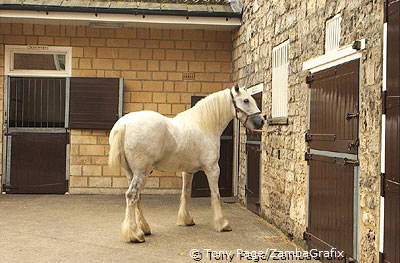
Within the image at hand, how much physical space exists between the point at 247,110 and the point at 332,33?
74.3 inches

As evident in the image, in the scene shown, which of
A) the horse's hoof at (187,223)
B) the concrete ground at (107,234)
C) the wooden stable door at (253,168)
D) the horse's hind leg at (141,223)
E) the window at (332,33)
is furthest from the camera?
the wooden stable door at (253,168)

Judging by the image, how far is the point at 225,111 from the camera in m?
6.48

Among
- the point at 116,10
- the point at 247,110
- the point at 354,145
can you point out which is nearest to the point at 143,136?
the point at 247,110

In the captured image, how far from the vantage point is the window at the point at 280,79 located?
620cm

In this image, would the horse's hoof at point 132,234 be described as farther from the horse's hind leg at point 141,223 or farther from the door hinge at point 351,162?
the door hinge at point 351,162

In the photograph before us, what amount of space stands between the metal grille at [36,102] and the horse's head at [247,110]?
183 inches

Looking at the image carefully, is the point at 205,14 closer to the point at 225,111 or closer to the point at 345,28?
the point at 225,111

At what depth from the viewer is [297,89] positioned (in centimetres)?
570

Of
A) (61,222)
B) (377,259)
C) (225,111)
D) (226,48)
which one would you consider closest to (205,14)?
(226,48)

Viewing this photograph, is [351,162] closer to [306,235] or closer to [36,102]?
[306,235]

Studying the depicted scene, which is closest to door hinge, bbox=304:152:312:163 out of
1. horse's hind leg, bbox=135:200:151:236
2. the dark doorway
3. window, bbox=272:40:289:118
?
window, bbox=272:40:289:118

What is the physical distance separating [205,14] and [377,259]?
631cm

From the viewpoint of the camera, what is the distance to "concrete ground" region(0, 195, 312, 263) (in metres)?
5.04

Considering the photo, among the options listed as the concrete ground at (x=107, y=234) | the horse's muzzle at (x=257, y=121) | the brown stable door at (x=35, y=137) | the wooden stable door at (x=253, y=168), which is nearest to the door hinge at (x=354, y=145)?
the concrete ground at (x=107, y=234)
